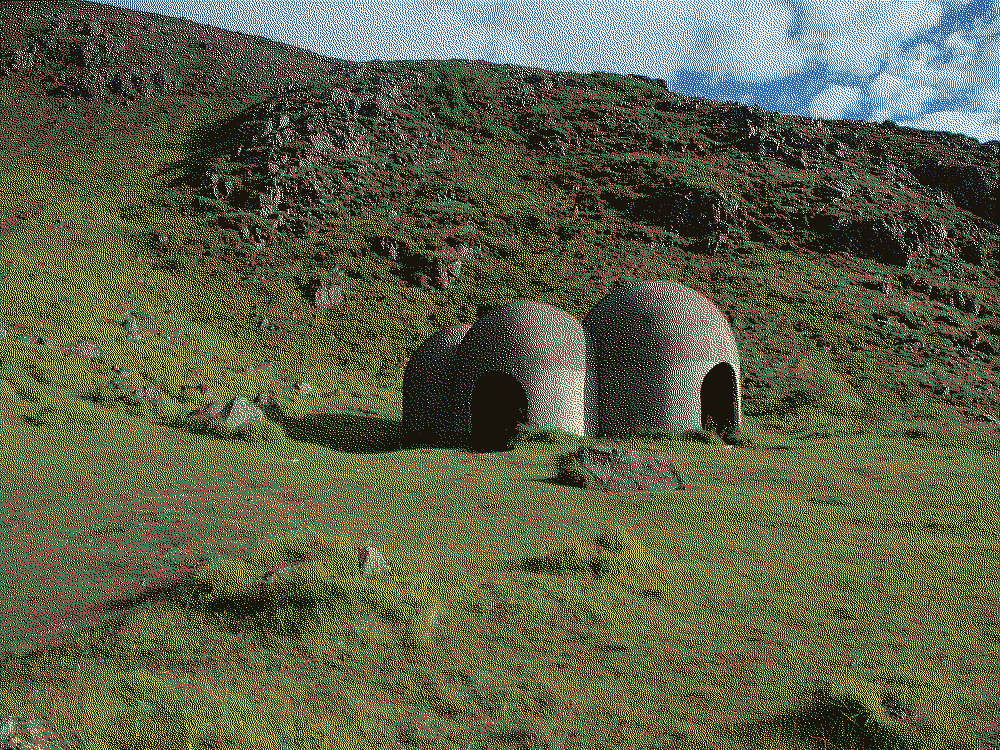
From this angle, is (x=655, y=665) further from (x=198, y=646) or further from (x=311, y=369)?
(x=311, y=369)

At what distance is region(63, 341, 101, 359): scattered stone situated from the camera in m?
19.8

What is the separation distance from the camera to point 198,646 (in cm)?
546

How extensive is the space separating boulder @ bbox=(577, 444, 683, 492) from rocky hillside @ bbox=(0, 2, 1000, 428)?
41.6 ft

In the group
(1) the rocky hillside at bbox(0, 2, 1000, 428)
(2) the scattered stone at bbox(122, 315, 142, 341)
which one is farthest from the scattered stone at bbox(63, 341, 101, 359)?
(1) the rocky hillside at bbox(0, 2, 1000, 428)

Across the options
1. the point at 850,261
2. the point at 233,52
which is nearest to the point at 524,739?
the point at 850,261

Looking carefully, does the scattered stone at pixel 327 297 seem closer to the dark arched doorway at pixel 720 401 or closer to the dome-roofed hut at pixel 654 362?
the dome-roofed hut at pixel 654 362

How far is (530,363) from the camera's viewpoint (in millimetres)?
15297

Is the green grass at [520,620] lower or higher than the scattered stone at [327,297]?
lower

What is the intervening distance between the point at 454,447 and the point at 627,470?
5250 mm

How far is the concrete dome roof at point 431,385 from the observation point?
1650 centimetres

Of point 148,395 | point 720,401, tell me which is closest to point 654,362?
point 720,401

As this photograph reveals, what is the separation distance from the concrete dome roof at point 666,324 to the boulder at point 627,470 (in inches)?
187

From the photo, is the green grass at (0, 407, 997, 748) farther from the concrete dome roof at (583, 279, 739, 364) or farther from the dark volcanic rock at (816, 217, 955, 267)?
the dark volcanic rock at (816, 217, 955, 267)

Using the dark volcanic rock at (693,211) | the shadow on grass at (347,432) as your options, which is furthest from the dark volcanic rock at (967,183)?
the shadow on grass at (347,432)
